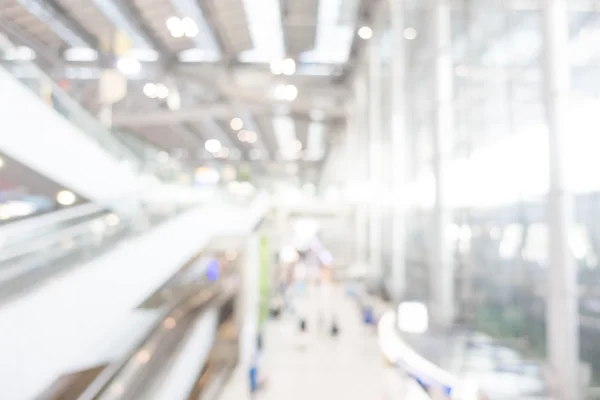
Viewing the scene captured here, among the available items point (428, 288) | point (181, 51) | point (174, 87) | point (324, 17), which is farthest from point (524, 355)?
point (174, 87)

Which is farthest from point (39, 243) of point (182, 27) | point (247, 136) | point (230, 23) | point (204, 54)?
point (247, 136)

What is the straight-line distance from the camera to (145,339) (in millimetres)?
8906

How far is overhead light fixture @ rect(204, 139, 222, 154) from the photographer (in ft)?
123

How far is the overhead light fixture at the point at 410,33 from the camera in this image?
15477 millimetres

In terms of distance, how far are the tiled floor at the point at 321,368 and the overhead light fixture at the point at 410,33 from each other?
27.9 feet

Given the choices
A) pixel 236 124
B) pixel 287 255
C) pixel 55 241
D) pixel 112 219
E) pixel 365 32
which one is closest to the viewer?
pixel 55 241

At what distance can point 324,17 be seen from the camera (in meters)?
19.2

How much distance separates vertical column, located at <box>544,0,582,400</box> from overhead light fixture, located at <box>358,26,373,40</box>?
13247 mm

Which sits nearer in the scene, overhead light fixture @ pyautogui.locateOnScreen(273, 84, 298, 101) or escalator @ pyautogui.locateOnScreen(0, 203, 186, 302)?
escalator @ pyautogui.locateOnScreen(0, 203, 186, 302)

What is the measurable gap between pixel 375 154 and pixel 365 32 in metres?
4.65

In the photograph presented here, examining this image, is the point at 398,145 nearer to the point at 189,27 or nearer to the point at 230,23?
the point at 230,23

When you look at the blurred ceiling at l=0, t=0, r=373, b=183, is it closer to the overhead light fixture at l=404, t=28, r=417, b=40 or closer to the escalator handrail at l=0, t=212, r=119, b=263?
the overhead light fixture at l=404, t=28, r=417, b=40

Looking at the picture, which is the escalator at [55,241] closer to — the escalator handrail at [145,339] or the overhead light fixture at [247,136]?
the escalator handrail at [145,339]

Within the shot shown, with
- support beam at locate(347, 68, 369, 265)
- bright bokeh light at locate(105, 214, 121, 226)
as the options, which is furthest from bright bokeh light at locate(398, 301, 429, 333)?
support beam at locate(347, 68, 369, 265)
